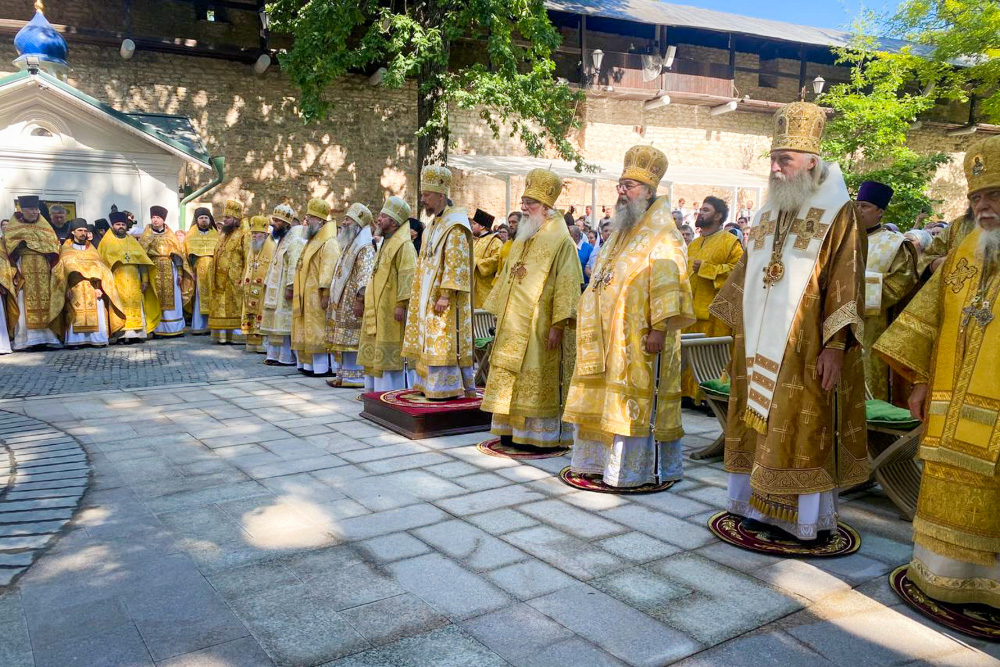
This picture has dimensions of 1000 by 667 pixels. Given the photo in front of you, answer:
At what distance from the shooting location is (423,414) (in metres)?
5.82

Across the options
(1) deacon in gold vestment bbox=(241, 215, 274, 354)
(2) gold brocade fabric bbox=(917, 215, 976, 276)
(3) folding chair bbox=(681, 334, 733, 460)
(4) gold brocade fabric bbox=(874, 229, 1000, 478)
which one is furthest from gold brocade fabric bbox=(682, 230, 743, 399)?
(1) deacon in gold vestment bbox=(241, 215, 274, 354)

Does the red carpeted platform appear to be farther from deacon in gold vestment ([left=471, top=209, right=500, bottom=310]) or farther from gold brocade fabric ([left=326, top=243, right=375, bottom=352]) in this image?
deacon in gold vestment ([left=471, top=209, right=500, bottom=310])

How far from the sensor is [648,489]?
454cm

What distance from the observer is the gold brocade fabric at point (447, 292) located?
6182 millimetres

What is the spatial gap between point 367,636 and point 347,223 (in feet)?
19.7

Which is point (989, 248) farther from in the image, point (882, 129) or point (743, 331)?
point (882, 129)

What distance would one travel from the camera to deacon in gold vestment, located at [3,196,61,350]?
10.7 meters

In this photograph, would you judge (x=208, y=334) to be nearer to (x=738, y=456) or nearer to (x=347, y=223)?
(x=347, y=223)

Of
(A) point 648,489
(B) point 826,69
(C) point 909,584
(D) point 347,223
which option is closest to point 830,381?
(C) point 909,584

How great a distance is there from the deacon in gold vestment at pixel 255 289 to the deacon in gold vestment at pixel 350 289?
2.79 metres

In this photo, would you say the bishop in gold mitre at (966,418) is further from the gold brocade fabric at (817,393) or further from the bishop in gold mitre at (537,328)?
the bishop in gold mitre at (537,328)

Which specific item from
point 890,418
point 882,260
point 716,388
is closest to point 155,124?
point 716,388

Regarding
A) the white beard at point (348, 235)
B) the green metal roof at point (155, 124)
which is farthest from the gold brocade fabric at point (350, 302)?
the green metal roof at point (155, 124)

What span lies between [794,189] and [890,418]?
154cm
